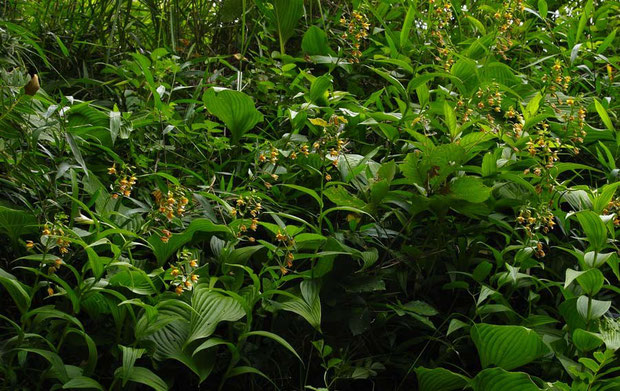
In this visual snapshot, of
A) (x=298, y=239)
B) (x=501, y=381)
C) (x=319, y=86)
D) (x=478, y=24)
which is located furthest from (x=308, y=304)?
(x=478, y=24)

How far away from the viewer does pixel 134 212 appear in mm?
1440

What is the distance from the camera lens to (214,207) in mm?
1451

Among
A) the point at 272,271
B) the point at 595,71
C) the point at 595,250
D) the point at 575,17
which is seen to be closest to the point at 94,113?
the point at 272,271

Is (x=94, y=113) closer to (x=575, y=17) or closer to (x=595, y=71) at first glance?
(x=595, y=71)

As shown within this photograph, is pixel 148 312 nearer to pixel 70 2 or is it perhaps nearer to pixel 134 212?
pixel 134 212

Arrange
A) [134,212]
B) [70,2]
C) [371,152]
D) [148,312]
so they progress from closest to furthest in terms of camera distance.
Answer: [148,312]
[134,212]
[371,152]
[70,2]

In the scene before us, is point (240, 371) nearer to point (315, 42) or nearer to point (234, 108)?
point (234, 108)

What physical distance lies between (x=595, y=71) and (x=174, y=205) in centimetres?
166

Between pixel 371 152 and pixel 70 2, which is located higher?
pixel 70 2

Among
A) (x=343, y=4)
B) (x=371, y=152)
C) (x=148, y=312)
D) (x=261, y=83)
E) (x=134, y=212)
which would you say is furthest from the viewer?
(x=343, y=4)

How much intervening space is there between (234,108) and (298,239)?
0.48m

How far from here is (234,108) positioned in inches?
65.3

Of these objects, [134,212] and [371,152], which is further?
[371,152]

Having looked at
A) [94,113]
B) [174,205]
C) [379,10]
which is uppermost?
[379,10]
